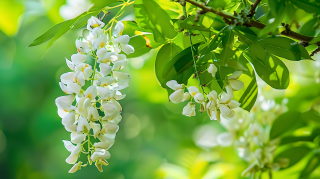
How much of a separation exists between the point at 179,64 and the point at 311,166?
34 cm

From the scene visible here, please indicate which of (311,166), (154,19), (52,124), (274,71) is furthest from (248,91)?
(52,124)

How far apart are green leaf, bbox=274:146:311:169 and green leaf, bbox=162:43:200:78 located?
281 mm

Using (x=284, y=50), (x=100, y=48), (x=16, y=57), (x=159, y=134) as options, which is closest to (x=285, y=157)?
(x=284, y=50)

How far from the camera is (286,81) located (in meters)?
0.28

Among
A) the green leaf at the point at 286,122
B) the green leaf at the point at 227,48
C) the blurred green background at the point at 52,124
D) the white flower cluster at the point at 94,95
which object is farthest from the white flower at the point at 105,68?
the blurred green background at the point at 52,124

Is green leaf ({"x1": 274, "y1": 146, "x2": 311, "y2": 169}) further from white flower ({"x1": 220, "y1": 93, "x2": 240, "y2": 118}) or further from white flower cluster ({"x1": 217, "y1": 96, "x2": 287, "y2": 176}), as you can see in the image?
white flower ({"x1": 220, "y1": 93, "x2": 240, "y2": 118})

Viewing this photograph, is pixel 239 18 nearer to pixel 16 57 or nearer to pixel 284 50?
pixel 284 50

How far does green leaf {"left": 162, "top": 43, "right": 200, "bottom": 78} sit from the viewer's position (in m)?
0.27

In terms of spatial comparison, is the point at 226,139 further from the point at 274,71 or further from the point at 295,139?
the point at 274,71

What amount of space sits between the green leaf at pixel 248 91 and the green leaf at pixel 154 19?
0.09 meters

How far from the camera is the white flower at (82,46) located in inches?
10.3

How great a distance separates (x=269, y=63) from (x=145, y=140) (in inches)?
59.1

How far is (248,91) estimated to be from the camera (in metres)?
0.30

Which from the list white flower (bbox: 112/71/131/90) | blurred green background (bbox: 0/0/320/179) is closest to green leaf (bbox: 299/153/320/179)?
white flower (bbox: 112/71/131/90)
